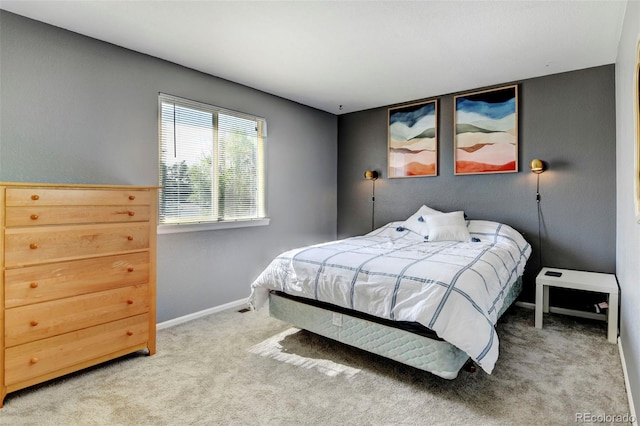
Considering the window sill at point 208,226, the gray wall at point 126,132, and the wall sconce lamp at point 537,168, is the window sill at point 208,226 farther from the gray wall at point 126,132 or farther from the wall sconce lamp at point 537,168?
the wall sconce lamp at point 537,168

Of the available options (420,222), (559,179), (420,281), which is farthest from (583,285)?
(420,281)

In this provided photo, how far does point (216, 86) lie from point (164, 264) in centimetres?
185

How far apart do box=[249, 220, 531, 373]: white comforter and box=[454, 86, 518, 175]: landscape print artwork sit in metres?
0.99

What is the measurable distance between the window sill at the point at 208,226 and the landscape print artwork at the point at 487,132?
2463 millimetres

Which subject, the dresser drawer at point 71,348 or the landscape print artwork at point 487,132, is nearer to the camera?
the dresser drawer at point 71,348

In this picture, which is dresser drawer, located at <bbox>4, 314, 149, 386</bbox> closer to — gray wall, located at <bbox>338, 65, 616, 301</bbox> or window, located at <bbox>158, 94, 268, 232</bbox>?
window, located at <bbox>158, 94, 268, 232</bbox>

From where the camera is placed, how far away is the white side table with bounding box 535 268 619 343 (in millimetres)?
2719

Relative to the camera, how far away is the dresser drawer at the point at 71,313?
194 centimetres

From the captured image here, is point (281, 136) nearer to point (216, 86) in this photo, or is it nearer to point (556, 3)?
point (216, 86)

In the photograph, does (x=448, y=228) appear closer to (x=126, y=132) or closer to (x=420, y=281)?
(x=420, y=281)

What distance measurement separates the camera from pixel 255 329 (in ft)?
10.0

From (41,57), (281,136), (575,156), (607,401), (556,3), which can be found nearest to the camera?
(607,401)

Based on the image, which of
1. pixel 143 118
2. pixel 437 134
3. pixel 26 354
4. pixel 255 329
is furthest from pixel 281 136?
pixel 26 354

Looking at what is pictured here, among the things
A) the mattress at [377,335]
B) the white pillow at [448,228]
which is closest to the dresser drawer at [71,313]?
the mattress at [377,335]
